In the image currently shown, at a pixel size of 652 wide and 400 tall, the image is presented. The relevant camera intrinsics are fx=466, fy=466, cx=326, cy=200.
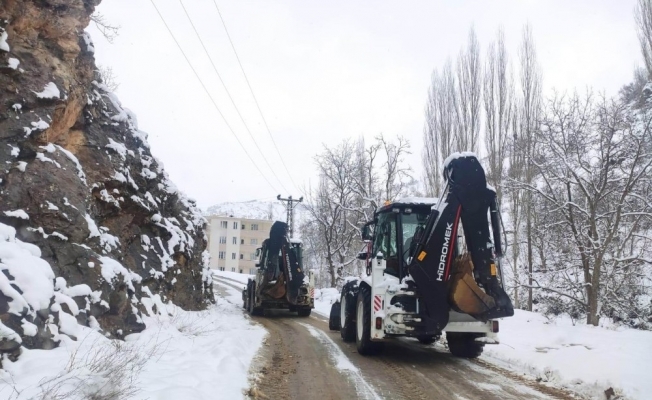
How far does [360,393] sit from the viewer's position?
243 inches

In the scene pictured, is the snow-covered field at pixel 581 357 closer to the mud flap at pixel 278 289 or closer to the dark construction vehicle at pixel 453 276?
the dark construction vehicle at pixel 453 276

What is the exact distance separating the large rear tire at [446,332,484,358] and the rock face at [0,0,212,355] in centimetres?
593

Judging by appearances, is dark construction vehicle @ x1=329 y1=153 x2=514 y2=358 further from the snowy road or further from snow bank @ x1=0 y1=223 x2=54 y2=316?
snow bank @ x1=0 y1=223 x2=54 y2=316

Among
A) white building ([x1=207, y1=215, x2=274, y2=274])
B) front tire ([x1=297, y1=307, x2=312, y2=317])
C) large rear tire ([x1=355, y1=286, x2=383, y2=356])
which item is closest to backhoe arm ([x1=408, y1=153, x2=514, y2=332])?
large rear tire ([x1=355, y1=286, x2=383, y2=356])

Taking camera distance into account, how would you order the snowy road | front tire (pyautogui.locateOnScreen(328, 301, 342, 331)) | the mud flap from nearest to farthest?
the snowy road
front tire (pyautogui.locateOnScreen(328, 301, 342, 331))
the mud flap

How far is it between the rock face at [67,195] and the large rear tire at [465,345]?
593cm

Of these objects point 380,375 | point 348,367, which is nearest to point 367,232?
point 348,367

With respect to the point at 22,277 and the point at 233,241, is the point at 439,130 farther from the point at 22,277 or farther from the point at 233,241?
the point at 233,241

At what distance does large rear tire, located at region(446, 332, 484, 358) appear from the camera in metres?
8.64

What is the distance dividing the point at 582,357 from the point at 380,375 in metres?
3.09

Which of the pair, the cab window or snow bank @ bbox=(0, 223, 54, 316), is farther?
the cab window

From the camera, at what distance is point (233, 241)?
8688cm

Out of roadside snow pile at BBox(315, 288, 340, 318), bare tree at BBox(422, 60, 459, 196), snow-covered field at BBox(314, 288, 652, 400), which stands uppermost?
bare tree at BBox(422, 60, 459, 196)

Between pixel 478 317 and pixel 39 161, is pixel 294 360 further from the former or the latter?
pixel 39 161
